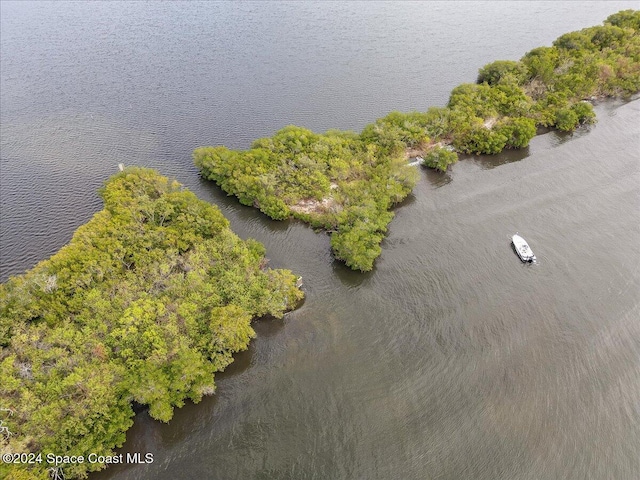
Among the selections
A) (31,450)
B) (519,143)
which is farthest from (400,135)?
(31,450)

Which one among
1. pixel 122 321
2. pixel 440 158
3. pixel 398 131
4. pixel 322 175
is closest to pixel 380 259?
pixel 322 175

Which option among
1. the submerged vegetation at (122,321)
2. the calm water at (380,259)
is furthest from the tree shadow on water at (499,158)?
the submerged vegetation at (122,321)

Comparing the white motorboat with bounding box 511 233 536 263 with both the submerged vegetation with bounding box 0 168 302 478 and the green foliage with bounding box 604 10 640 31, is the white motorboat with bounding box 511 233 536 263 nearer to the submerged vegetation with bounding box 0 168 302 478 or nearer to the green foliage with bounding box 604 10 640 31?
the submerged vegetation with bounding box 0 168 302 478

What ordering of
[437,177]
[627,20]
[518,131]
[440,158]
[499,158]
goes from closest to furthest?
[440,158]
[437,177]
[518,131]
[499,158]
[627,20]

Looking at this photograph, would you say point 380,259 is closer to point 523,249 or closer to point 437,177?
point 523,249

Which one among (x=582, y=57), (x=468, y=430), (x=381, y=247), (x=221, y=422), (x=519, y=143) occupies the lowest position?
(x=468, y=430)

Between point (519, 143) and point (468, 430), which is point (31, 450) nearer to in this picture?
point (468, 430)

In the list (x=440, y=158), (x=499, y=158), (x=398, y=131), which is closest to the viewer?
(x=440, y=158)
